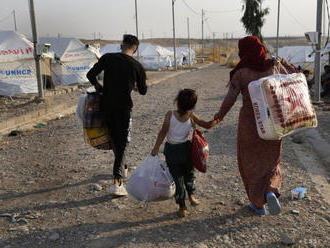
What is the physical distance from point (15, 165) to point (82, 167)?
3.34 ft

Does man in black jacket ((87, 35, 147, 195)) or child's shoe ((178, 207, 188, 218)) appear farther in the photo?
man in black jacket ((87, 35, 147, 195))

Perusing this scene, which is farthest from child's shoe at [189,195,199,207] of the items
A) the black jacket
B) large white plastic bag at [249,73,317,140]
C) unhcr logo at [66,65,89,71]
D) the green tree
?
the green tree

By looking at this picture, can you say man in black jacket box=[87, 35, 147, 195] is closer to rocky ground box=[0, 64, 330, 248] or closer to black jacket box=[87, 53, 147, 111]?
black jacket box=[87, 53, 147, 111]

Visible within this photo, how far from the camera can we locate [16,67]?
1341 cm

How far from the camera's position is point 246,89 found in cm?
325

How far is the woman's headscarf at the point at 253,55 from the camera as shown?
3158 mm

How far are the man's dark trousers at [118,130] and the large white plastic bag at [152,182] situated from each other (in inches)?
21.9

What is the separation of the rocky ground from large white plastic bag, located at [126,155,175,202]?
0.76 feet

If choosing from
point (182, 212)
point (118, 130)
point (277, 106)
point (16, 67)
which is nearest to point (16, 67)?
point (16, 67)

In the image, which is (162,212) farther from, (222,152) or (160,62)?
(160,62)

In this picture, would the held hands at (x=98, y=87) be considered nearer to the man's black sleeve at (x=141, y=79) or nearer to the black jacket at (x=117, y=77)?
the black jacket at (x=117, y=77)

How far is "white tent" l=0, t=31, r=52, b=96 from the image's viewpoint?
13.1 m

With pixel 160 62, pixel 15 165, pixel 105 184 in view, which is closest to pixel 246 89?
pixel 105 184

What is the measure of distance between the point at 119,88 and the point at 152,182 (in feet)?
3.37
